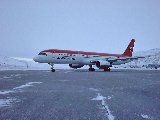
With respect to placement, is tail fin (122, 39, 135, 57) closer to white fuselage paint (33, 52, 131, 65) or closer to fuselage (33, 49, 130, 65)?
fuselage (33, 49, 130, 65)

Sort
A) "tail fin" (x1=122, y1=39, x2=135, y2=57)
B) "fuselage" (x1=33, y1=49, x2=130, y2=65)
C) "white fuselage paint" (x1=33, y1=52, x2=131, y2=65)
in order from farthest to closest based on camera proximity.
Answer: "tail fin" (x1=122, y1=39, x2=135, y2=57)
"fuselage" (x1=33, y1=49, x2=130, y2=65)
"white fuselage paint" (x1=33, y1=52, x2=131, y2=65)

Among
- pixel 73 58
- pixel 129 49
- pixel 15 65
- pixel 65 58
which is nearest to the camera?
pixel 65 58

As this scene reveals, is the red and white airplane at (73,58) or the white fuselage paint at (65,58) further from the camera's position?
the red and white airplane at (73,58)

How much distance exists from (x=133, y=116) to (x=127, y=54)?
123 feet

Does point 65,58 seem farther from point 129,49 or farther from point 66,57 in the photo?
point 129,49

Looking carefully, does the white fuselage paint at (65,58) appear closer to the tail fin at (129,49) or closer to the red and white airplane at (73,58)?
the red and white airplane at (73,58)

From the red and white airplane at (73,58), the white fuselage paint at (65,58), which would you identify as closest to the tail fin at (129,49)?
the red and white airplane at (73,58)

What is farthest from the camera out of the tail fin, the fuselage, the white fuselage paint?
the tail fin

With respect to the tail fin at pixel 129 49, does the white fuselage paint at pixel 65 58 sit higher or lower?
lower

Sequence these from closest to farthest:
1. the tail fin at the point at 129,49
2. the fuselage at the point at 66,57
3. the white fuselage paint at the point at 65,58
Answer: the white fuselage paint at the point at 65,58
the fuselage at the point at 66,57
the tail fin at the point at 129,49

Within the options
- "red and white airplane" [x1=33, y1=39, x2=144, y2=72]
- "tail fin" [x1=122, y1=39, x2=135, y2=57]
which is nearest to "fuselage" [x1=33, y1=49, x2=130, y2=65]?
"red and white airplane" [x1=33, y1=39, x2=144, y2=72]

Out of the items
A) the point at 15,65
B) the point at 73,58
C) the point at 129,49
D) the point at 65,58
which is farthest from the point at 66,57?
the point at 15,65

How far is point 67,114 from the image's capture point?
3402mm

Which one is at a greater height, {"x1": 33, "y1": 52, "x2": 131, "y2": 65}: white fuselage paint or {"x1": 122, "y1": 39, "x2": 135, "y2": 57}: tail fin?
{"x1": 122, "y1": 39, "x2": 135, "y2": 57}: tail fin
